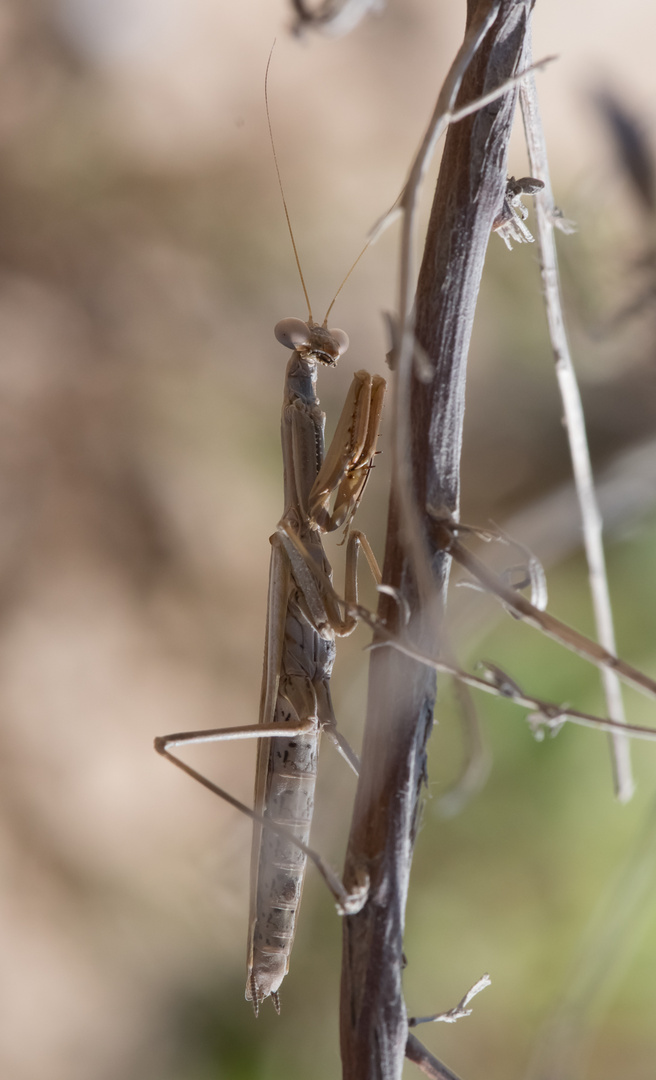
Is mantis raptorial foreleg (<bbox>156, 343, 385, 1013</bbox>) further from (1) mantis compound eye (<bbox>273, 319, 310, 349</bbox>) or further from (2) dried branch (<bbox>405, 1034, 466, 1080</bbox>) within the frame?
(2) dried branch (<bbox>405, 1034, 466, 1080</bbox>)

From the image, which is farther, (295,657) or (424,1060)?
(295,657)

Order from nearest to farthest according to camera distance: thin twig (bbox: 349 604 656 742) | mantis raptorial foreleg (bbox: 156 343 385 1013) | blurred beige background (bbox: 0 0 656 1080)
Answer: thin twig (bbox: 349 604 656 742)
mantis raptorial foreleg (bbox: 156 343 385 1013)
blurred beige background (bbox: 0 0 656 1080)

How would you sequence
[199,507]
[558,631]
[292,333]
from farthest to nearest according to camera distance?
1. [199,507]
2. [292,333]
3. [558,631]

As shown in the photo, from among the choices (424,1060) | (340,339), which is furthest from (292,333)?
(424,1060)

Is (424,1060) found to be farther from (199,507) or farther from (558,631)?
(199,507)

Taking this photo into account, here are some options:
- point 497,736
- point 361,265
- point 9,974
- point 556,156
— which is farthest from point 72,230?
point 9,974

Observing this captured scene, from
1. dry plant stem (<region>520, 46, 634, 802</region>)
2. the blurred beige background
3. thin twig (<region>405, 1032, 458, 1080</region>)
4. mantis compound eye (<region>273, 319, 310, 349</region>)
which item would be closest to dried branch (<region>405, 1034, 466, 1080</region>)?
thin twig (<region>405, 1032, 458, 1080</region>)
